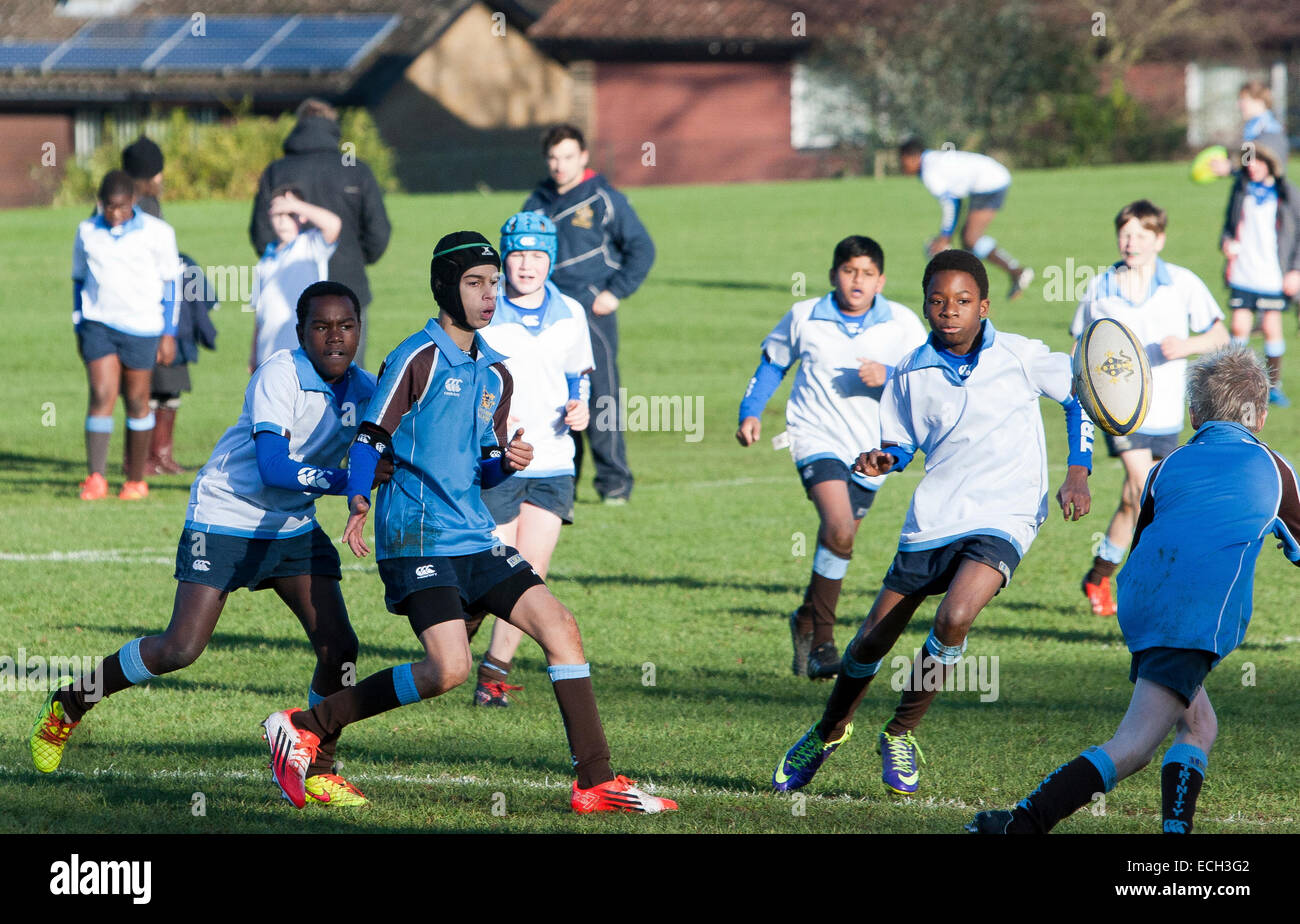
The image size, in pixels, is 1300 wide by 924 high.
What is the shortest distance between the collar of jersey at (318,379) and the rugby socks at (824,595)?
2721 mm

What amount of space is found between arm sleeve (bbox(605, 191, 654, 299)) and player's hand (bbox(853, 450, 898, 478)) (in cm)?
583

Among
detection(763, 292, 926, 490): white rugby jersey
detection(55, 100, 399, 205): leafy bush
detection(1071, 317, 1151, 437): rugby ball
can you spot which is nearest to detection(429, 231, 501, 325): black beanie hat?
detection(1071, 317, 1151, 437): rugby ball

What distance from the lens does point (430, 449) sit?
18.0ft

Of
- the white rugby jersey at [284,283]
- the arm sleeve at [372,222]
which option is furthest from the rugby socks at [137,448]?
the white rugby jersey at [284,283]

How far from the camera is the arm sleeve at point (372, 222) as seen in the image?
37.9 ft

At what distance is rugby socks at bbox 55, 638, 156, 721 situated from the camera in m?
5.98

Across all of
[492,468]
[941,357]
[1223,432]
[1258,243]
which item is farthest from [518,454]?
[1258,243]

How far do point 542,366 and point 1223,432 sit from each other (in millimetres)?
3077

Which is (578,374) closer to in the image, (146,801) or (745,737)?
(745,737)

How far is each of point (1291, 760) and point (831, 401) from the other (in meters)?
2.51

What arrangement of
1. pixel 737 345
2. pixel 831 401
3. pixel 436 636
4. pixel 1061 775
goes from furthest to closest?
pixel 737 345
pixel 831 401
pixel 436 636
pixel 1061 775

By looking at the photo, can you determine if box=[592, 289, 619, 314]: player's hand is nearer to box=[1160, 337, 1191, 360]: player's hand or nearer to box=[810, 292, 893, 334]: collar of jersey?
box=[810, 292, 893, 334]: collar of jersey

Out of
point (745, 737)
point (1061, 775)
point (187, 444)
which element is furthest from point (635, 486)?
point (1061, 775)

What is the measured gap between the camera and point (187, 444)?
1548cm
